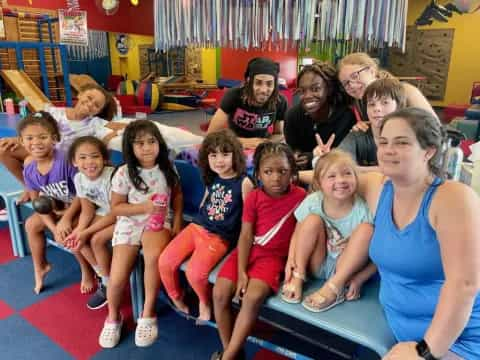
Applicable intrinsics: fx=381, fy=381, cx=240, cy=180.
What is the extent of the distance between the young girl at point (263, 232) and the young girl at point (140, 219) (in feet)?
1.45

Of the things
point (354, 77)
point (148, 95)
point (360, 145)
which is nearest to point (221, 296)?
point (360, 145)

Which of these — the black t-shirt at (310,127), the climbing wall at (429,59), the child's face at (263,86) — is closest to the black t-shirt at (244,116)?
the child's face at (263,86)

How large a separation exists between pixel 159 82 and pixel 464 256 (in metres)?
10.3

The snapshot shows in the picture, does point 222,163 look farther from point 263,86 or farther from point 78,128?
point 78,128

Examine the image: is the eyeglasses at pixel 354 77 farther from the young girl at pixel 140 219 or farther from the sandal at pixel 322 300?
the young girl at pixel 140 219

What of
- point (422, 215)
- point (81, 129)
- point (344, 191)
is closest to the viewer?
point (422, 215)

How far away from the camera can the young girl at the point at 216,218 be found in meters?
1.87

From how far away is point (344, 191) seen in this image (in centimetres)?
151

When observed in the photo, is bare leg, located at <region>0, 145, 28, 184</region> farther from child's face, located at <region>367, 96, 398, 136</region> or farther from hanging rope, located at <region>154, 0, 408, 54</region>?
child's face, located at <region>367, 96, 398, 136</region>

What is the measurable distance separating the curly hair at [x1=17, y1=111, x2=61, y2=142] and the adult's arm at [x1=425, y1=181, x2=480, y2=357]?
2.16 metres

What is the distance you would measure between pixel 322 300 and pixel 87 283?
1.65 meters

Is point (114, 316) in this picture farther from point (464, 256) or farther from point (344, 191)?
point (464, 256)

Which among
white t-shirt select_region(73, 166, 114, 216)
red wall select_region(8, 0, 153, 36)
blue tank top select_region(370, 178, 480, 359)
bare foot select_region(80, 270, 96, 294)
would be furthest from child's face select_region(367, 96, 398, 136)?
red wall select_region(8, 0, 153, 36)

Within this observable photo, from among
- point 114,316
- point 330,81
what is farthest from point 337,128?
point 114,316
